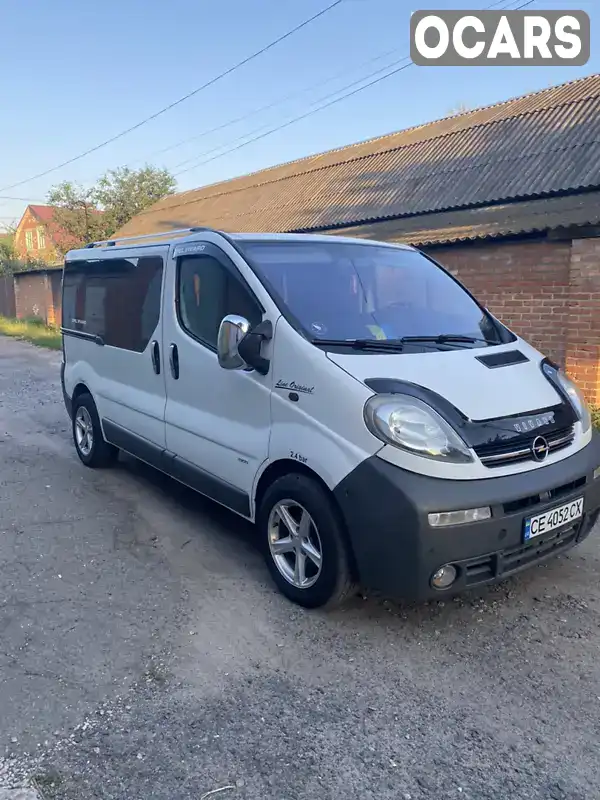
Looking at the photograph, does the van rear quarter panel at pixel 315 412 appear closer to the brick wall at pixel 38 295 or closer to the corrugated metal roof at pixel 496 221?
the corrugated metal roof at pixel 496 221

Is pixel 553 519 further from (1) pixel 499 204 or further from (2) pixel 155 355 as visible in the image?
(1) pixel 499 204

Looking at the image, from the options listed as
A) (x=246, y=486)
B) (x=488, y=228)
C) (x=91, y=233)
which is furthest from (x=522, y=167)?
(x=91, y=233)

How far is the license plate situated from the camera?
312 cm

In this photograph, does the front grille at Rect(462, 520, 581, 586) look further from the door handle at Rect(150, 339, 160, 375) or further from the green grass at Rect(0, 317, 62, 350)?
the green grass at Rect(0, 317, 62, 350)

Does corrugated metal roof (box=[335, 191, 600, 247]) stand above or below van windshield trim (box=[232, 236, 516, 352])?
above

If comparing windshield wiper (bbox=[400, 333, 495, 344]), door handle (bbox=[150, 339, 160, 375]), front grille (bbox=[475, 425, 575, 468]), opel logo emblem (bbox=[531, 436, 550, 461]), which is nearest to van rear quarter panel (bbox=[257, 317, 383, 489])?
front grille (bbox=[475, 425, 575, 468])

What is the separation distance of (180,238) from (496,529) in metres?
2.93

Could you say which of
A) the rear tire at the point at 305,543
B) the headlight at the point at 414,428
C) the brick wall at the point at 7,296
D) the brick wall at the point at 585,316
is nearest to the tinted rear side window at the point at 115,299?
the rear tire at the point at 305,543

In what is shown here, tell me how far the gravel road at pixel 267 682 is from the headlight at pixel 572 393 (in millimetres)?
972

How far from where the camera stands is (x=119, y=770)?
2391 mm

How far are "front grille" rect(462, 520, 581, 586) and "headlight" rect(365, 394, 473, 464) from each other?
1.58 feet

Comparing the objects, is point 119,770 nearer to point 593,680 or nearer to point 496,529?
point 496,529

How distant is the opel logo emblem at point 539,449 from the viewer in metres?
3.20

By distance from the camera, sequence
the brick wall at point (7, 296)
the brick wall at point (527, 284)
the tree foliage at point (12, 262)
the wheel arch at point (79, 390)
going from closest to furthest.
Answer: the wheel arch at point (79, 390), the brick wall at point (527, 284), the brick wall at point (7, 296), the tree foliage at point (12, 262)
